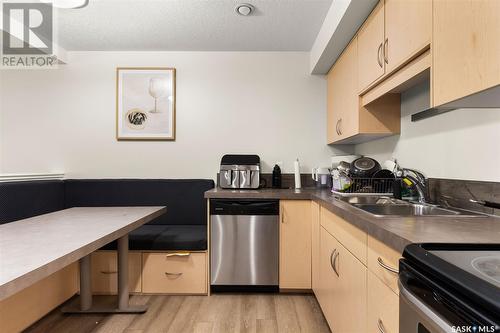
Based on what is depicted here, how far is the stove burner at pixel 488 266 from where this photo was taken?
605mm

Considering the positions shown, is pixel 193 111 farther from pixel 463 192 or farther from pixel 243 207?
pixel 463 192

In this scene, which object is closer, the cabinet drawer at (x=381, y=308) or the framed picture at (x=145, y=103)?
the cabinet drawer at (x=381, y=308)

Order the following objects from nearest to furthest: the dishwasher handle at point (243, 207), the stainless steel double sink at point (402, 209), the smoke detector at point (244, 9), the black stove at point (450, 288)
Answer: the black stove at point (450, 288)
the stainless steel double sink at point (402, 209)
the smoke detector at point (244, 9)
the dishwasher handle at point (243, 207)

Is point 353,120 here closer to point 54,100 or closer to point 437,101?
point 437,101

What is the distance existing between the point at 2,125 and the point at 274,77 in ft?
9.78

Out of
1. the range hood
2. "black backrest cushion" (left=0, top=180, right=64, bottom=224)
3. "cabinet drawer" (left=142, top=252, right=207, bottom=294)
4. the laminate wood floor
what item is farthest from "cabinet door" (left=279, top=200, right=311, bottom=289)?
"black backrest cushion" (left=0, top=180, right=64, bottom=224)

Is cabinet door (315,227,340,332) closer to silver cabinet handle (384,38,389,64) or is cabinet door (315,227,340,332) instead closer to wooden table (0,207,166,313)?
silver cabinet handle (384,38,389,64)

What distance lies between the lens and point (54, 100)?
301 cm

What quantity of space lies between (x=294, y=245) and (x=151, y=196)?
4.95ft

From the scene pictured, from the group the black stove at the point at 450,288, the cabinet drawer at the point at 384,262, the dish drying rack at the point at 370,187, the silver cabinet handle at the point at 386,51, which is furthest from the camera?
the dish drying rack at the point at 370,187

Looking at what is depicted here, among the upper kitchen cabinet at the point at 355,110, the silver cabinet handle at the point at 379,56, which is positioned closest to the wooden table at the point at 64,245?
the upper kitchen cabinet at the point at 355,110

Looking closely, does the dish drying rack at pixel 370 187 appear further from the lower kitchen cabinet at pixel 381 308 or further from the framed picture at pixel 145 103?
the framed picture at pixel 145 103

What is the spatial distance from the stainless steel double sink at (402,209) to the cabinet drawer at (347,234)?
0.44ft

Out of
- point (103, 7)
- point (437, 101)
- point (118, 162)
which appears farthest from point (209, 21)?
point (437, 101)
